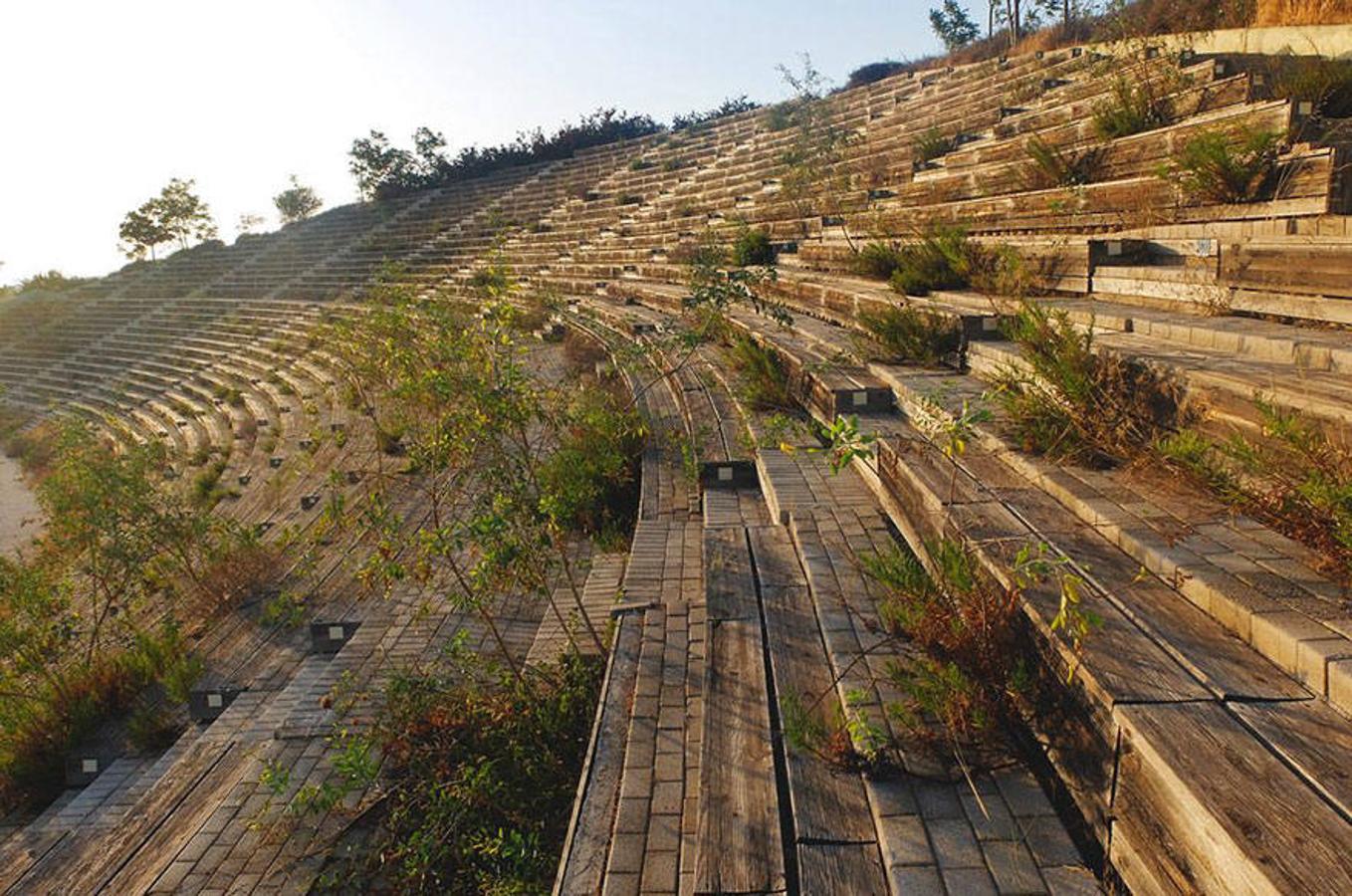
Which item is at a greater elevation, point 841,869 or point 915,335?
point 915,335

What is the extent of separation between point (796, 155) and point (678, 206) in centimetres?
442

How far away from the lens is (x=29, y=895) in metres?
4.42

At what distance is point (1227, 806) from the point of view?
1.64 meters

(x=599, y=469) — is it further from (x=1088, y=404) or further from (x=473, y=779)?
(x=1088, y=404)

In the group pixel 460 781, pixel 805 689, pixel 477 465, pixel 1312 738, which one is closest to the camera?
pixel 1312 738

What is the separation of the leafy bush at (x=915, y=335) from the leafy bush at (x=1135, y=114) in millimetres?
2829

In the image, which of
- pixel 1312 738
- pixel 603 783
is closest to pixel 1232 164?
pixel 1312 738

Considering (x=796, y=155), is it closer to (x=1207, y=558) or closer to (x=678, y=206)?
(x=678, y=206)

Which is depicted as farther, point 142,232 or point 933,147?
point 142,232

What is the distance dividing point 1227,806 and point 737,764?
141cm

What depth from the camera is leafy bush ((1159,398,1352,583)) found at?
2.26 meters

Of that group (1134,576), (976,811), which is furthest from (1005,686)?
(1134,576)

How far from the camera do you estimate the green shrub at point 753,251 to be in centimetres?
1163

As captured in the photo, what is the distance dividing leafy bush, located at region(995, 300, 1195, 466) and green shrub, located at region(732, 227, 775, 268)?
320 inches
